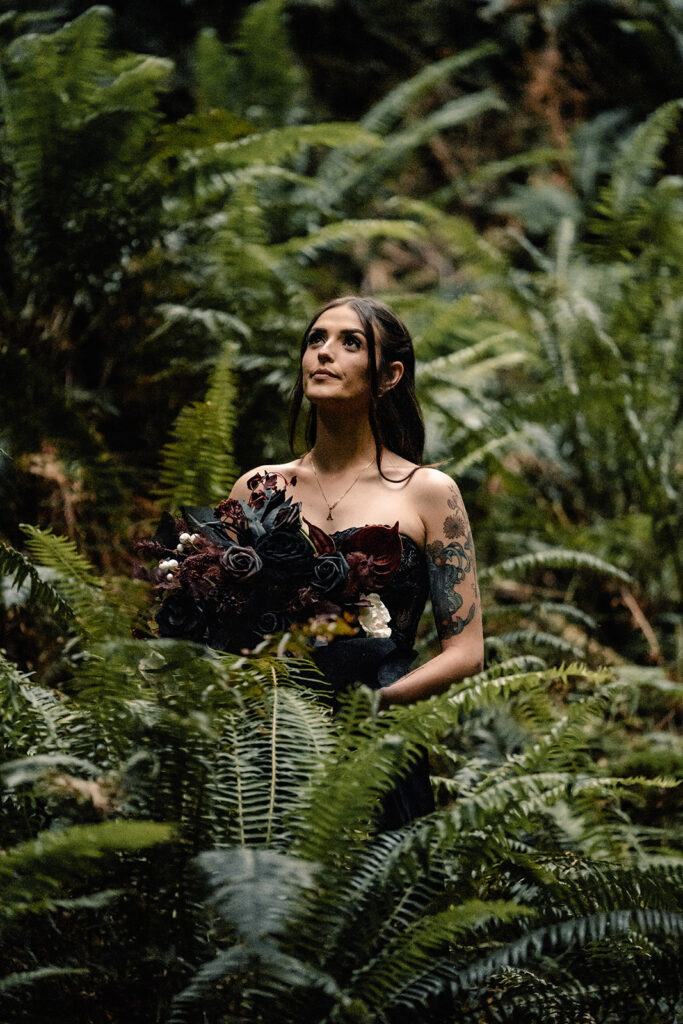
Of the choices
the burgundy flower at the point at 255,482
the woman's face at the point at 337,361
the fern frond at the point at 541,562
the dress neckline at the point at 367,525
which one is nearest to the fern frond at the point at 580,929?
the dress neckline at the point at 367,525

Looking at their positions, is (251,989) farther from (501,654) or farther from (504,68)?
(504,68)

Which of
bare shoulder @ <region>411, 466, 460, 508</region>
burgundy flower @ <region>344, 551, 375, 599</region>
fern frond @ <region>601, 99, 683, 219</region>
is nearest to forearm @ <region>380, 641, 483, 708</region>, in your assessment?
burgundy flower @ <region>344, 551, 375, 599</region>

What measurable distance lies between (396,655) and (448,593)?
0.59 ft

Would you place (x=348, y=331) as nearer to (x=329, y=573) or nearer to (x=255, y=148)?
(x=329, y=573)

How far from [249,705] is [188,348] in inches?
94.8

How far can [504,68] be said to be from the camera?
7051mm

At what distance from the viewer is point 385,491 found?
214 cm

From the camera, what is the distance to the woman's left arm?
1.92 m

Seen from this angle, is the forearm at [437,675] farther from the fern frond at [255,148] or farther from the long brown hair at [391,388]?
the fern frond at [255,148]

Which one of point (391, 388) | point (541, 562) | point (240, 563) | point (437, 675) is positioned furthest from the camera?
point (541, 562)

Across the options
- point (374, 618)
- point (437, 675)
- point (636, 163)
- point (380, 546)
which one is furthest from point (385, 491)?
point (636, 163)

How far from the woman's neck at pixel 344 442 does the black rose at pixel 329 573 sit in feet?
1.49

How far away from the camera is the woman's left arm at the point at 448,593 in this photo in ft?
6.31

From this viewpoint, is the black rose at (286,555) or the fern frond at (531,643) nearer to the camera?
the black rose at (286,555)
